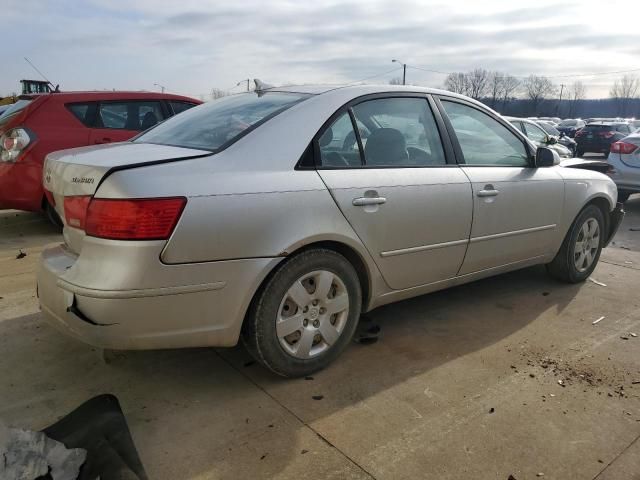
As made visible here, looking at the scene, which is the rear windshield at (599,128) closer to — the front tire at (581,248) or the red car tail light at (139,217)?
the front tire at (581,248)

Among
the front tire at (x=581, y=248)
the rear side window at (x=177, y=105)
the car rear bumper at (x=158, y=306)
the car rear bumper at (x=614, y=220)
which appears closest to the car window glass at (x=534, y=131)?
the car rear bumper at (x=614, y=220)

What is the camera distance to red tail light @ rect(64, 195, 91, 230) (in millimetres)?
2506

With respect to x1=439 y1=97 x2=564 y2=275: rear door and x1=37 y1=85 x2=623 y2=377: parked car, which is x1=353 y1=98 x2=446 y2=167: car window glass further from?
x1=439 y1=97 x2=564 y2=275: rear door

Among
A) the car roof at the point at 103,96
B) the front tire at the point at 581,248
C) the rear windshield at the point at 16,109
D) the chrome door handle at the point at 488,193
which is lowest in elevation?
the front tire at the point at 581,248

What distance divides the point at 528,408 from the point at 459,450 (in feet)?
1.86

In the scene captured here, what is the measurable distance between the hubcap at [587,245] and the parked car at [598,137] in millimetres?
18475

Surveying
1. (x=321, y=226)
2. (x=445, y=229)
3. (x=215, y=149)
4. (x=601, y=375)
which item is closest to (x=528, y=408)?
(x=601, y=375)

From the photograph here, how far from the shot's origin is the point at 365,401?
281 centimetres

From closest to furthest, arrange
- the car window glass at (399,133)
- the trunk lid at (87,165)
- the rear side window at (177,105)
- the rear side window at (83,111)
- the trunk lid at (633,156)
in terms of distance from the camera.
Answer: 1. the trunk lid at (87,165)
2. the car window glass at (399,133)
3. the rear side window at (83,111)
4. the rear side window at (177,105)
5. the trunk lid at (633,156)

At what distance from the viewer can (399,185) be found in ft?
10.4

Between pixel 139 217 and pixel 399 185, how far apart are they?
152cm

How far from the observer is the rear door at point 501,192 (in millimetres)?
3693

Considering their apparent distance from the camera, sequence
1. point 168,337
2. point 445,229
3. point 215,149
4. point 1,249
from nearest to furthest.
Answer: point 168,337 < point 215,149 < point 445,229 < point 1,249

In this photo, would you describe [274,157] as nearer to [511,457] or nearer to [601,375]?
[511,457]
